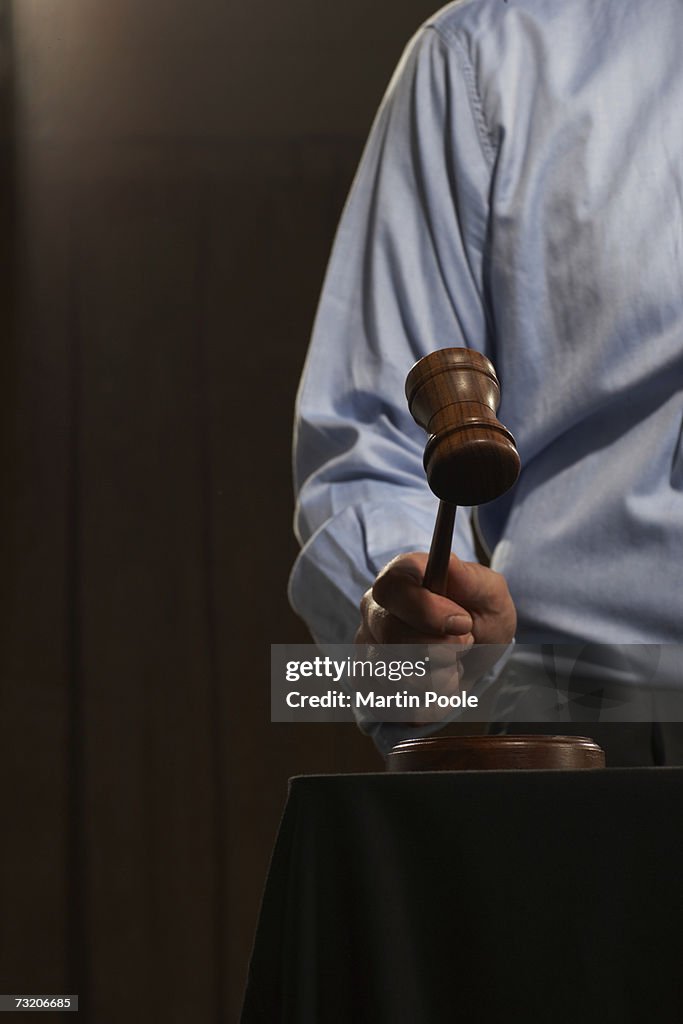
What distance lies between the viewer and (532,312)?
0.76 metres

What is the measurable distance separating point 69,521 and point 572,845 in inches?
52.1

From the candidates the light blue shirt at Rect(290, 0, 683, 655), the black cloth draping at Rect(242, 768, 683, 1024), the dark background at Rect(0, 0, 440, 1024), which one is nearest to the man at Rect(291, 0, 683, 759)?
the light blue shirt at Rect(290, 0, 683, 655)

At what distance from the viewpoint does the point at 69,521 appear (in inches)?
63.1

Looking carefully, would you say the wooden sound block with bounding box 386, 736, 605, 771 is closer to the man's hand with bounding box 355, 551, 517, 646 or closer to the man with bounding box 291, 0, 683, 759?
the man's hand with bounding box 355, 551, 517, 646

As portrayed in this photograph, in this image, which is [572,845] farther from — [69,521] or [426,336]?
[69,521]

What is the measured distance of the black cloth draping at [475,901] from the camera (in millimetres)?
357

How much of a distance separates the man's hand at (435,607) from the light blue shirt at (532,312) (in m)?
0.13

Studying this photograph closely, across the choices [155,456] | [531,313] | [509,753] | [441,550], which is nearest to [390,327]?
[531,313]

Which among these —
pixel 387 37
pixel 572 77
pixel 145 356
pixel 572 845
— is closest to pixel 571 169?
pixel 572 77

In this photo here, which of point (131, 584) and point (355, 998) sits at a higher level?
point (131, 584)

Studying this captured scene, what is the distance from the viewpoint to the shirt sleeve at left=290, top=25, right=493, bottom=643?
2.42 feet

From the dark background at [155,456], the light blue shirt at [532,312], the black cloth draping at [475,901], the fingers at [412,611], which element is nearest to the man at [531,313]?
the light blue shirt at [532,312]

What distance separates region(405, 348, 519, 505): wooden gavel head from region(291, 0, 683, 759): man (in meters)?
0.21

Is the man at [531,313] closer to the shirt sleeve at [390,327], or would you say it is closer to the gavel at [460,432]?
the shirt sleeve at [390,327]
